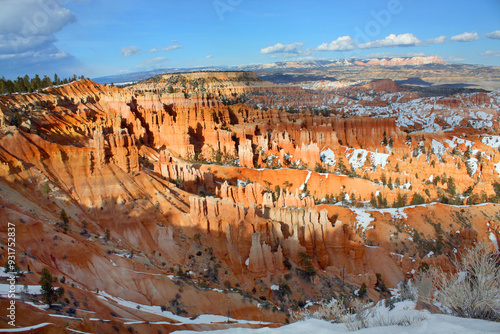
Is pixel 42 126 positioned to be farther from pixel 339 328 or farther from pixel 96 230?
pixel 339 328

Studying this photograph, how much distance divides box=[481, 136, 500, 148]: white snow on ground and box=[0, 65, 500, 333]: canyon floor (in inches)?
17.2

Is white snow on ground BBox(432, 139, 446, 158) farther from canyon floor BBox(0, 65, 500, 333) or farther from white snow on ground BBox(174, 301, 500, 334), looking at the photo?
white snow on ground BBox(174, 301, 500, 334)

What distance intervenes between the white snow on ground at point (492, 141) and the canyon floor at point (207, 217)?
436mm

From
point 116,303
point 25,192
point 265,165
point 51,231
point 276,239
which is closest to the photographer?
point 116,303

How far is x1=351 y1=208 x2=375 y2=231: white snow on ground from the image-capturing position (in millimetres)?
34188

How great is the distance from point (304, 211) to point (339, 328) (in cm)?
1896

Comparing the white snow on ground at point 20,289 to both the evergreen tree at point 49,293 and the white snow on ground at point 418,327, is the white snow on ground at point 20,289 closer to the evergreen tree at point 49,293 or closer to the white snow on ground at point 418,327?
the evergreen tree at point 49,293

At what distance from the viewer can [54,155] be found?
31.6m

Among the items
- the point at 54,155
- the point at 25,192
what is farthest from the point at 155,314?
the point at 54,155

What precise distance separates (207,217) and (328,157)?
1325 inches

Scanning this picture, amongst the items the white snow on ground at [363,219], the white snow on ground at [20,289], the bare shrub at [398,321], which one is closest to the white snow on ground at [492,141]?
the white snow on ground at [363,219]

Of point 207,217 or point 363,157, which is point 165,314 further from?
point 363,157

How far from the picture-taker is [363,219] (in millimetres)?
35062

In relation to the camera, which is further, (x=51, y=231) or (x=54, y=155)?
(x=54, y=155)
